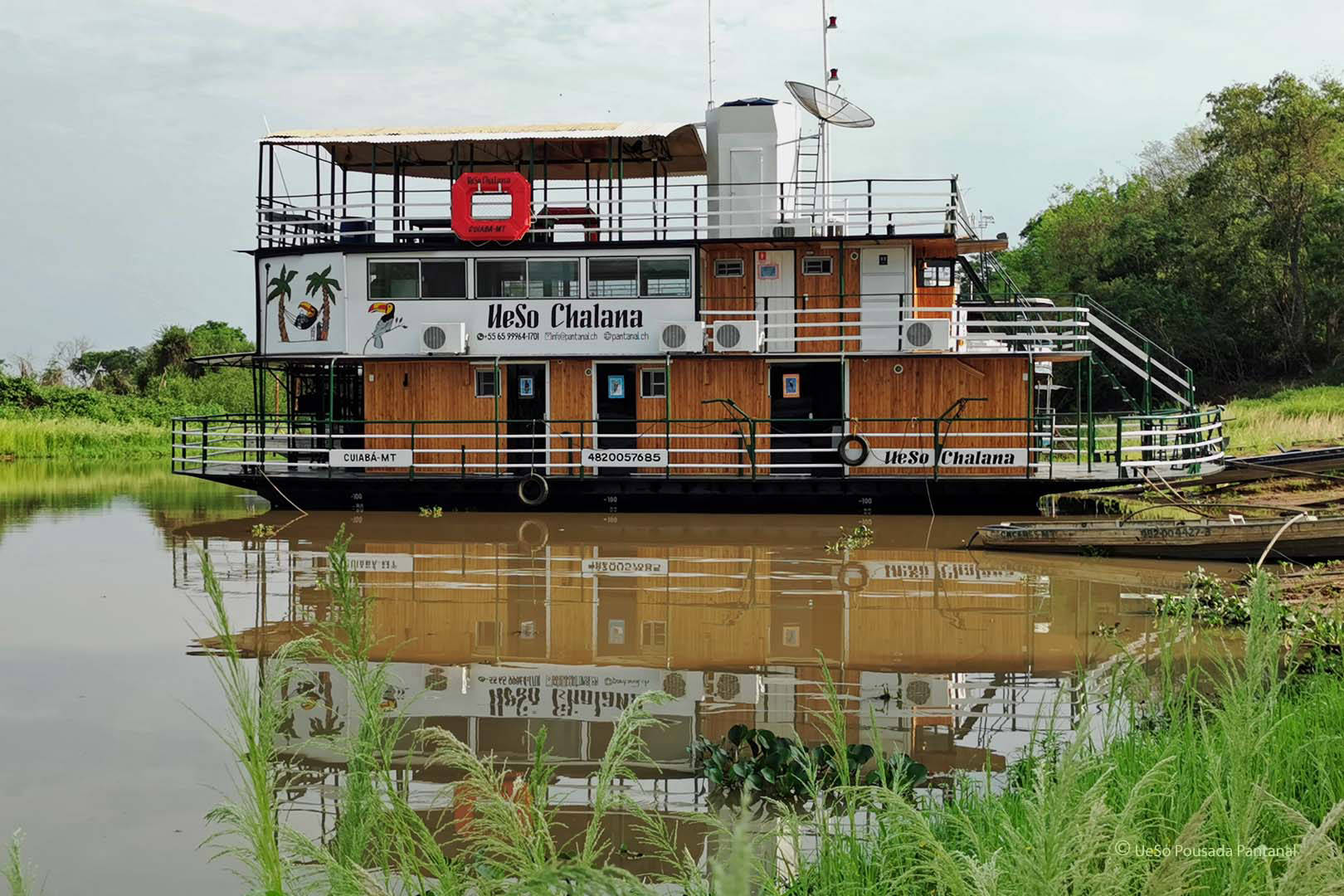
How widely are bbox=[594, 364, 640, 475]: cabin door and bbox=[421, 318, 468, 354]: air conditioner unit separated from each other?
225 centimetres

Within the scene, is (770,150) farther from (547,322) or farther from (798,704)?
(798,704)

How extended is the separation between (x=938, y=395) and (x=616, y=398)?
5273 millimetres

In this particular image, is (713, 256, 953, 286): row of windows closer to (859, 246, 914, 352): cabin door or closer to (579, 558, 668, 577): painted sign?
(859, 246, 914, 352): cabin door

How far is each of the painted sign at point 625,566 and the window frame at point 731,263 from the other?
7.29 metres

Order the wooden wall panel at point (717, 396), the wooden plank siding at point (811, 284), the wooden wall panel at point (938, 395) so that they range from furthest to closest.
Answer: the wooden plank siding at point (811, 284), the wooden wall panel at point (717, 396), the wooden wall panel at point (938, 395)

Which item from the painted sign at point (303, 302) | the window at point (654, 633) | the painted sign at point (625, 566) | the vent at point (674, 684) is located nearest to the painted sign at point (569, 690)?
the vent at point (674, 684)

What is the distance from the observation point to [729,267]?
21250mm

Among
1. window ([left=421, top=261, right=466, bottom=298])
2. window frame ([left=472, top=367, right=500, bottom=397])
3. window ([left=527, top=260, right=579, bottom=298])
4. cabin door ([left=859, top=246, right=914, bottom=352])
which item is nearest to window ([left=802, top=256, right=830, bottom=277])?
cabin door ([left=859, top=246, right=914, bottom=352])

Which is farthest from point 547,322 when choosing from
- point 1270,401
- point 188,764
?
point 1270,401

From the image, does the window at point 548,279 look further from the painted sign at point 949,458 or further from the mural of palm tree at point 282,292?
the painted sign at point 949,458

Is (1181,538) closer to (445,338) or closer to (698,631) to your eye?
(698,631)

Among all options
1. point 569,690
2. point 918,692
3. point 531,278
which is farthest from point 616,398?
point 918,692

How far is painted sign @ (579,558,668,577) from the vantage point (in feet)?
46.3

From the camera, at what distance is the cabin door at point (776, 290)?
68.8ft
